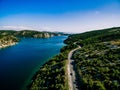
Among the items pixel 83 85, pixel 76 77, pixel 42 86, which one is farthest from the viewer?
pixel 76 77

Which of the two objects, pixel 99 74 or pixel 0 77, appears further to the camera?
pixel 0 77

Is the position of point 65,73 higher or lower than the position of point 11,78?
higher

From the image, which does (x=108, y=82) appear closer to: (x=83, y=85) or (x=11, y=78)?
(x=83, y=85)

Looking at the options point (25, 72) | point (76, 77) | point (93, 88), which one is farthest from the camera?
point (25, 72)

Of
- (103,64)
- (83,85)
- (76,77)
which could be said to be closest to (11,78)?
(76,77)

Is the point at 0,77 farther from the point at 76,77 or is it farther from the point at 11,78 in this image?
the point at 76,77

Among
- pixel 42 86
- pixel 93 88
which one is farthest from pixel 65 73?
pixel 93 88

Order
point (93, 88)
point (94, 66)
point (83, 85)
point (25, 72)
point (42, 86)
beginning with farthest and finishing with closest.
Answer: point (25, 72), point (94, 66), point (42, 86), point (83, 85), point (93, 88)

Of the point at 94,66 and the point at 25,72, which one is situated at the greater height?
the point at 94,66

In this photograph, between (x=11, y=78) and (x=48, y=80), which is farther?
(x=11, y=78)
